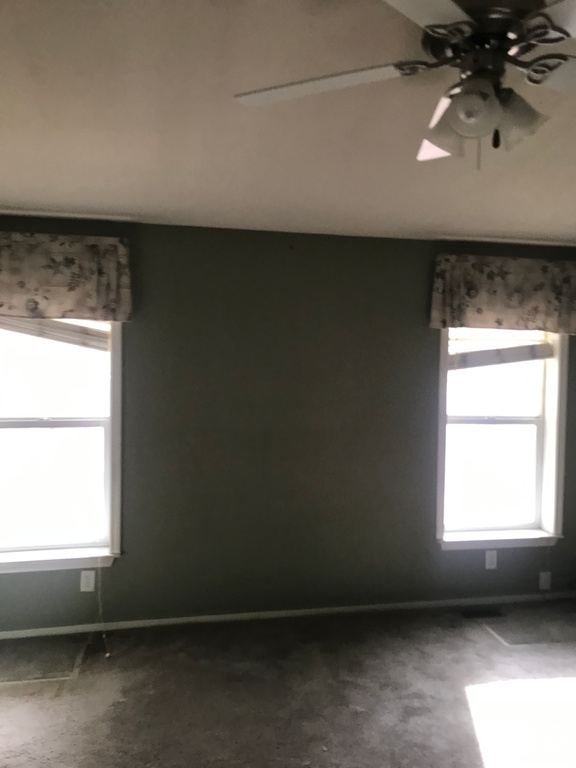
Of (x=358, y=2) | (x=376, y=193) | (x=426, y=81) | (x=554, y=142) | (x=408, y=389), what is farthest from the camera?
(x=408, y=389)

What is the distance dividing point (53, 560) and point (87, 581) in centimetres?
22

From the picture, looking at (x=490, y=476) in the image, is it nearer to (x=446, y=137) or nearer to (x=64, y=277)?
(x=446, y=137)

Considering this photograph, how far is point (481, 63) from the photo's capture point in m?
1.31

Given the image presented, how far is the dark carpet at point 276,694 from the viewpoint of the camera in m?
2.24

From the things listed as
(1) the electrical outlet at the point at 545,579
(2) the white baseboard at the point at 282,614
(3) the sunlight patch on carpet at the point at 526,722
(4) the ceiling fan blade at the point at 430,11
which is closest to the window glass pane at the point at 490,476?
(1) the electrical outlet at the point at 545,579

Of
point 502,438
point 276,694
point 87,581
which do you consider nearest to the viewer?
point 276,694

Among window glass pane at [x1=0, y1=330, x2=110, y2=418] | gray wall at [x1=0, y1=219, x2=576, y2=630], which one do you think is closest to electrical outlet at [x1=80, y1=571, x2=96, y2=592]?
gray wall at [x1=0, y1=219, x2=576, y2=630]

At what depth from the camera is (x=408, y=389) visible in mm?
3535

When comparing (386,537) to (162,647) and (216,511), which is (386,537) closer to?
(216,511)

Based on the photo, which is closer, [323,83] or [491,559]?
[323,83]

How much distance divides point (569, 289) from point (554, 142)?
1645 mm

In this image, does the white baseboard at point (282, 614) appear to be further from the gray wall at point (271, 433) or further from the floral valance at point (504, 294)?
the floral valance at point (504, 294)

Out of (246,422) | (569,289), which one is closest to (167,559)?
(246,422)

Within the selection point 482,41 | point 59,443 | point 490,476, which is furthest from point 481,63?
point 490,476
